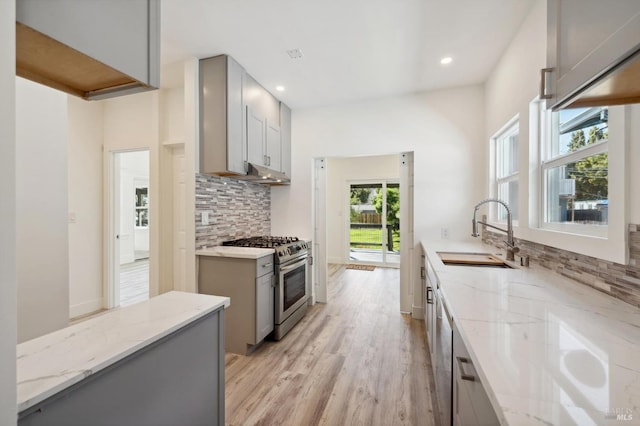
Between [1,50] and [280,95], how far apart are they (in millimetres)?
3227

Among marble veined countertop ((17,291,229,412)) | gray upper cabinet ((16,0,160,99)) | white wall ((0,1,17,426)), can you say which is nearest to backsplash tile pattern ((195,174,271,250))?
marble veined countertop ((17,291,229,412))

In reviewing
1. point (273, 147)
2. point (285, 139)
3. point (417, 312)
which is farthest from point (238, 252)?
point (417, 312)

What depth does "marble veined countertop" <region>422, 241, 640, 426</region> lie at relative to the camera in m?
0.55

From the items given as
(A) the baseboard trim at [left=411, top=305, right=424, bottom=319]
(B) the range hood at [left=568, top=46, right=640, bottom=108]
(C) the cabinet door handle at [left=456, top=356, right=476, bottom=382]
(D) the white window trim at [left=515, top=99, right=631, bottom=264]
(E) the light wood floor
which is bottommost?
(E) the light wood floor

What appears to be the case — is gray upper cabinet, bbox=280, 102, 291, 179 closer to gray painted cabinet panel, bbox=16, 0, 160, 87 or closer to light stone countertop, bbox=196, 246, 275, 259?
light stone countertop, bbox=196, 246, 275, 259

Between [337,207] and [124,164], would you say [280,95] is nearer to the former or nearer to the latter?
[337,207]

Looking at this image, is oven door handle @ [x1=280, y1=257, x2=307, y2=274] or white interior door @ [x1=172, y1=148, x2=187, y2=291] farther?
white interior door @ [x1=172, y1=148, x2=187, y2=291]

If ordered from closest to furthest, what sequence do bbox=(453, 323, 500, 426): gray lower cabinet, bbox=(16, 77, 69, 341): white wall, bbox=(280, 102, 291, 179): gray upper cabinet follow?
bbox=(453, 323, 500, 426): gray lower cabinet < bbox=(16, 77, 69, 341): white wall < bbox=(280, 102, 291, 179): gray upper cabinet

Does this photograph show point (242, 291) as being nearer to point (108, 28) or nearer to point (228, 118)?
point (228, 118)

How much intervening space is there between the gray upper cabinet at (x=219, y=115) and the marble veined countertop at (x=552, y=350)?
88.4 inches

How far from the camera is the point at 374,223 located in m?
6.46

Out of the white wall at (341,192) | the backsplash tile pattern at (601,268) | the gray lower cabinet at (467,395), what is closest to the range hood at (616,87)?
the backsplash tile pattern at (601,268)

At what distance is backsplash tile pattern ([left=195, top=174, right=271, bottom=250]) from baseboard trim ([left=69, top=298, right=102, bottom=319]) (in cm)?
A: 209

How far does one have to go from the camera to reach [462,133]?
3.24m
